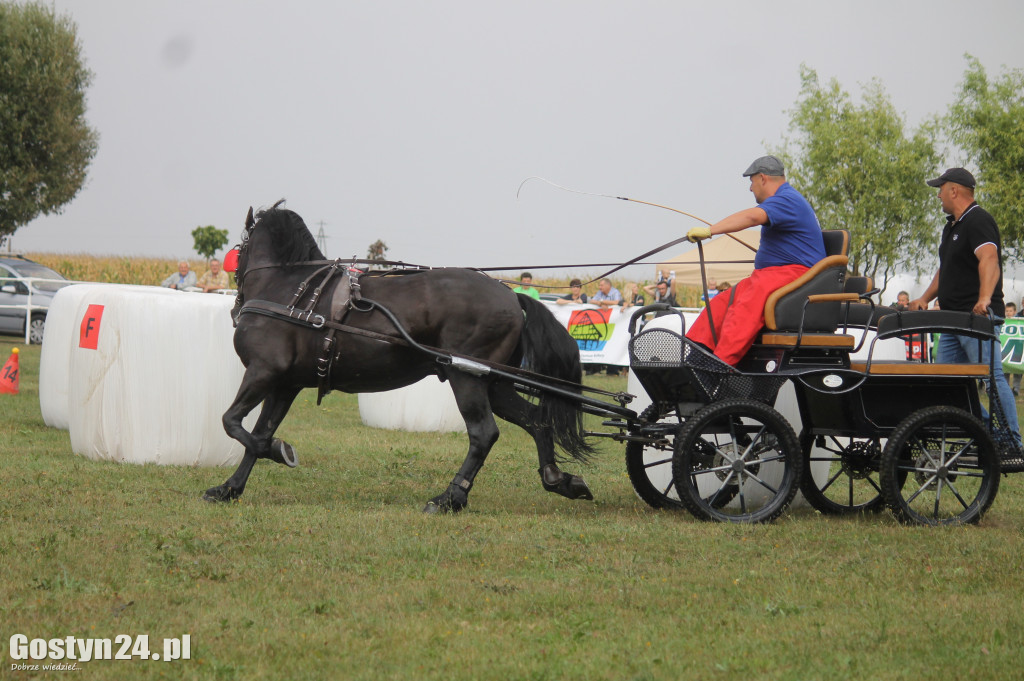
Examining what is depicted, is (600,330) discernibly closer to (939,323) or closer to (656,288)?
(656,288)

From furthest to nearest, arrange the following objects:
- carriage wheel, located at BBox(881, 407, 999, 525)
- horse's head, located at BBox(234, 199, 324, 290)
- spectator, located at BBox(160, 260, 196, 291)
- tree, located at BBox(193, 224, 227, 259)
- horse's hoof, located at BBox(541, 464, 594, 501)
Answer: tree, located at BBox(193, 224, 227, 259)
spectator, located at BBox(160, 260, 196, 291)
horse's head, located at BBox(234, 199, 324, 290)
horse's hoof, located at BBox(541, 464, 594, 501)
carriage wheel, located at BBox(881, 407, 999, 525)

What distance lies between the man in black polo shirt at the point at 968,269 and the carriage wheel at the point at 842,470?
729 mm

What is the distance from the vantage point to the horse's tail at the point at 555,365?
675cm

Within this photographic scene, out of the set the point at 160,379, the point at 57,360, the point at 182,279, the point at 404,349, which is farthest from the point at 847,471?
Answer: the point at 182,279

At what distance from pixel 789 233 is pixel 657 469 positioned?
183 cm

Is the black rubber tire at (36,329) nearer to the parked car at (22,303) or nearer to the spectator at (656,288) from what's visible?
the parked car at (22,303)

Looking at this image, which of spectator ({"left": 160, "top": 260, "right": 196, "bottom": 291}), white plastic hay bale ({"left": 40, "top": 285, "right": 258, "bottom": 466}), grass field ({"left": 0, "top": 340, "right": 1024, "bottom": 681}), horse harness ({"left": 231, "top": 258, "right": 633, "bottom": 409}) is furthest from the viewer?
spectator ({"left": 160, "top": 260, "right": 196, "bottom": 291})

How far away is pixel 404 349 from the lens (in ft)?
21.8

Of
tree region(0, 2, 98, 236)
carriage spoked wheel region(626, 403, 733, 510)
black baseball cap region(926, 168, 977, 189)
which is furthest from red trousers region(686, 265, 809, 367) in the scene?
tree region(0, 2, 98, 236)

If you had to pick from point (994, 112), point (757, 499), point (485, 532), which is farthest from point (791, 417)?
point (994, 112)

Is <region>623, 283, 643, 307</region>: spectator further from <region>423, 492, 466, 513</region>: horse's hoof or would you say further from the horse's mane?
<region>423, 492, 466, 513</region>: horse's hoof

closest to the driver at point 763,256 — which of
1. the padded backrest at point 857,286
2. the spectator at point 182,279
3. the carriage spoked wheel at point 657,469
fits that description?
the padded backrest at point 857,286

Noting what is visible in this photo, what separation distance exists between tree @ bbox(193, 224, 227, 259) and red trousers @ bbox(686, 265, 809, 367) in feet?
151

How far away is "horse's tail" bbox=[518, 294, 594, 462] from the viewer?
6.75 m
